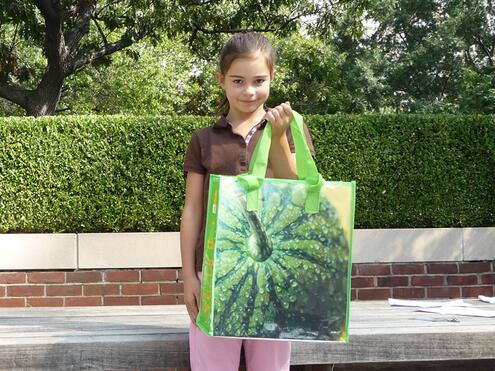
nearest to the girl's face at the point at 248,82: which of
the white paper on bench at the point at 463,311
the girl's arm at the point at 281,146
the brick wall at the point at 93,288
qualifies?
the girl's arm at the point at 281,146

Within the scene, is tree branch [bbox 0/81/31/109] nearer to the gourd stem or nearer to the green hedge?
the green hedge

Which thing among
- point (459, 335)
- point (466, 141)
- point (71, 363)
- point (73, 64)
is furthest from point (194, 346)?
point (73, 64)

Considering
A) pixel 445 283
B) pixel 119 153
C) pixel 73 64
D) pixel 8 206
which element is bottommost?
pixel 445 283

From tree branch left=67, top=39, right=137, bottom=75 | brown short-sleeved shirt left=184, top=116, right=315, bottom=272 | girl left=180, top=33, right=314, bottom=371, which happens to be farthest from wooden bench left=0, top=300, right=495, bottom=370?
tree branch left=67, top=39, right=137, bottom=75

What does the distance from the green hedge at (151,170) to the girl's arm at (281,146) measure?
3.84 m

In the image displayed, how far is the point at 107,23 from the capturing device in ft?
42.7

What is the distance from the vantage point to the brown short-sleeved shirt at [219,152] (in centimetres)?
247

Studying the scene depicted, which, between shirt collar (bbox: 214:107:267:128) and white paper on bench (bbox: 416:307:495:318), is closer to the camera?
shirt collar (bbox: 214:107:267:128)

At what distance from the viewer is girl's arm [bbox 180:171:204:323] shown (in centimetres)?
243

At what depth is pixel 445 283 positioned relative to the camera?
6520mm

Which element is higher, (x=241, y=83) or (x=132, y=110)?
(x=132, y=110)

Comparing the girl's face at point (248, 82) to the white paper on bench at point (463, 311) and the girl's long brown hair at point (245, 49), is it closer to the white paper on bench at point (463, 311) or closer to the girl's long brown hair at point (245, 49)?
the girl's long brown hair at point (245, 49)

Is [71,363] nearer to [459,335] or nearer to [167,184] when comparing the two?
[459,335]

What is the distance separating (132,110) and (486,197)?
58.5 ft
